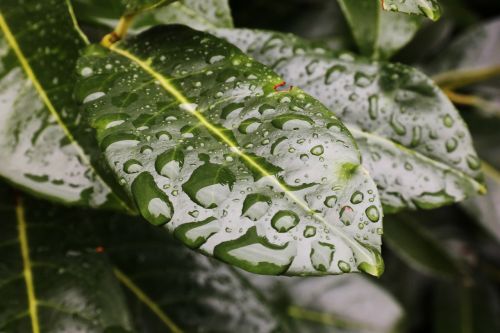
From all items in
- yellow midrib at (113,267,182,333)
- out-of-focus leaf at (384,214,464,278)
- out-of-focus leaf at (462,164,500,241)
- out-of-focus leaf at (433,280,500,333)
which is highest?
yellow midrib at (113,267,182,333)

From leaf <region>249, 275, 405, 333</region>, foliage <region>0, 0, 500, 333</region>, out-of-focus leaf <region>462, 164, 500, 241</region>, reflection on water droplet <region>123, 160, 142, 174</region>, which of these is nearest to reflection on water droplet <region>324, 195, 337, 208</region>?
foliage <region>0, 0, 500, 333</region>

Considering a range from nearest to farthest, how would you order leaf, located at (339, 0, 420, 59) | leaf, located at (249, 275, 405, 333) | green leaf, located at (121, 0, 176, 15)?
green leaf, located at (121, 0, 176, 15) → leaf, located at (339, 0, 420, 59) → leaf, located at (249, 275, 405, 333)

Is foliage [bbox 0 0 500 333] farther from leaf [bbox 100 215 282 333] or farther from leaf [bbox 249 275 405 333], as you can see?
leaf [bbox 249 275 405 333]

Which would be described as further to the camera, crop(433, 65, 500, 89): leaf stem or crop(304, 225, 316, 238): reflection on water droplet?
crop(433, 65, 500, 89): leaf stem

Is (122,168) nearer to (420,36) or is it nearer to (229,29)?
(229,29)

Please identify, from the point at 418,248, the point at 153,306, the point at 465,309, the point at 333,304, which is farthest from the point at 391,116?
the point at 465,309

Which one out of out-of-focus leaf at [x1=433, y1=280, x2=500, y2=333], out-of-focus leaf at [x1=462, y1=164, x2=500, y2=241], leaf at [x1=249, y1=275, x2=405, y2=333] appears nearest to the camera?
out-of-focus leaf at [x1=462, y1=164, x2=500, y2=241]

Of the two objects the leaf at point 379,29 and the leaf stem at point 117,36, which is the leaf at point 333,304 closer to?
the leaf at point 379,29

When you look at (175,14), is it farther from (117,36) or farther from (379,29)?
(379,29)
